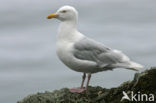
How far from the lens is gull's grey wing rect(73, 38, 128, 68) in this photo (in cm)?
1302

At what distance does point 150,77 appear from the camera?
459 inches

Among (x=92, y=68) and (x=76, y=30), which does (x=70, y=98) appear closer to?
(x=92, y=68)

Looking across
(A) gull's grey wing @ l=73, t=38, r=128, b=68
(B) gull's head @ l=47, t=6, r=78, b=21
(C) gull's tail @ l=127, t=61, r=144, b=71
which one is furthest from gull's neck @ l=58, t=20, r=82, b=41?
(C) gull's tail @ l=127, t=61, r=144, b=71

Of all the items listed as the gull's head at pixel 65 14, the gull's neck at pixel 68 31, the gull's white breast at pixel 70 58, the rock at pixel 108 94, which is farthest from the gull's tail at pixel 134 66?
the gull's head at pixel 65 14

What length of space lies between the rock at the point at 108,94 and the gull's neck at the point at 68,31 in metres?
1.92

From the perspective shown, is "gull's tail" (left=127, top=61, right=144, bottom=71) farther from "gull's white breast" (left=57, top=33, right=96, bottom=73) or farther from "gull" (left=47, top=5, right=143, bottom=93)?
"gull's white breast" (left=57, top=33, right=96, bottom=73)

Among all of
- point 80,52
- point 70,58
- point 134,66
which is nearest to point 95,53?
point 80,52

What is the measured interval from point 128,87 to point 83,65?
1.91 m

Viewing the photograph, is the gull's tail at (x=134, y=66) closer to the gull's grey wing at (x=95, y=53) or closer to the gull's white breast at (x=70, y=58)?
the gull's grey wing at (x=95, y=53)

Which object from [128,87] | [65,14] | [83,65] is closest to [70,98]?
[83,65]

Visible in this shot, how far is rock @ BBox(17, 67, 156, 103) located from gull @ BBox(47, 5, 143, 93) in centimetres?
41

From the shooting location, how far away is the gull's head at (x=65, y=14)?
1355 centimetres

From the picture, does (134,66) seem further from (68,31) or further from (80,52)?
(68,31)

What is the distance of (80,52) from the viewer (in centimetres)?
1303
